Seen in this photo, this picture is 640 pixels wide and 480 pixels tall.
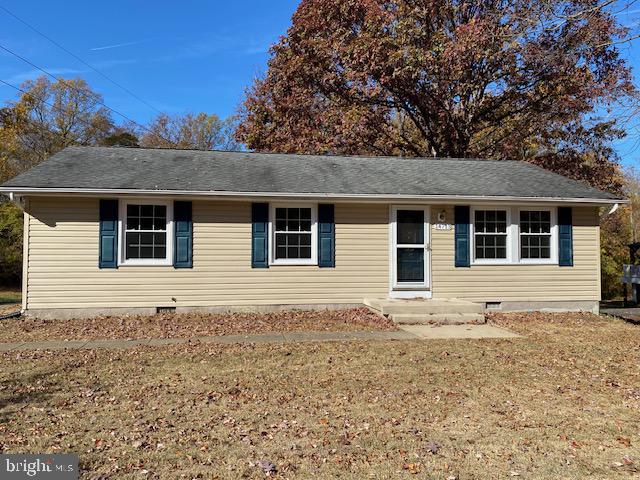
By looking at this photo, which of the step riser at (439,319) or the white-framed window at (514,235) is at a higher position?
the white-framed window at (514,235)

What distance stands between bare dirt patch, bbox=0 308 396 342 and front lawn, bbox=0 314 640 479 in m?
1.29

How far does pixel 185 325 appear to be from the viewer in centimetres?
934

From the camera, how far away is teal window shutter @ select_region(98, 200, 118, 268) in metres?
10.2

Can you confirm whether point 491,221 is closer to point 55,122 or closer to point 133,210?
point 133,210

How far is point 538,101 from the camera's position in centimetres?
1822

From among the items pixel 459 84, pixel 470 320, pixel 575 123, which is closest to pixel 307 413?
pixel 470 320

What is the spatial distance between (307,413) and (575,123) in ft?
62.3

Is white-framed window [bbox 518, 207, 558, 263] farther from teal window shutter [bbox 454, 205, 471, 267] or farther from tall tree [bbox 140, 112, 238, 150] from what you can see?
tall tree [bbox 140, 112, 238, 150]

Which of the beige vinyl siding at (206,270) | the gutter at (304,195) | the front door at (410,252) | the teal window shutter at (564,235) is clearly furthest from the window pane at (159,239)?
the teal window shutter at (564,235)

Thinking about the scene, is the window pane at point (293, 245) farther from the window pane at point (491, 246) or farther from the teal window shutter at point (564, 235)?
the teal window shutter at point (564, 235)

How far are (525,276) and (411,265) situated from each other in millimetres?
2769

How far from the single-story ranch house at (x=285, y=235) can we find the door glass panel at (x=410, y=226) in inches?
1.0

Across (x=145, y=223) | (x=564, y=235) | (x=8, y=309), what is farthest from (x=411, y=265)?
(x=8, y=309)

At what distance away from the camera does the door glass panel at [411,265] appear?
11.4 m
